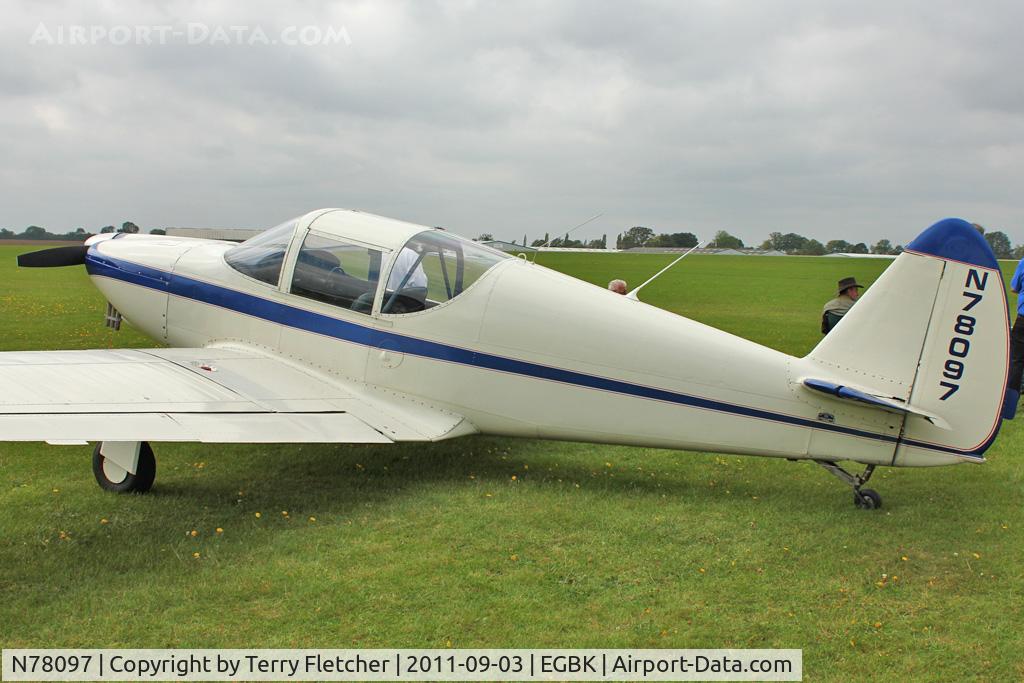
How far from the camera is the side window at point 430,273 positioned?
235 inches

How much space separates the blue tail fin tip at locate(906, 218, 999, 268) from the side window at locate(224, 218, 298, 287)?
455cm

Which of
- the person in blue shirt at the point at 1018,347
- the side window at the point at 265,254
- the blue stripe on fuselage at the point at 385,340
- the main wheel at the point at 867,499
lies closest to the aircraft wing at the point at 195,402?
the blue stripe on fuselage at the point at 385,340

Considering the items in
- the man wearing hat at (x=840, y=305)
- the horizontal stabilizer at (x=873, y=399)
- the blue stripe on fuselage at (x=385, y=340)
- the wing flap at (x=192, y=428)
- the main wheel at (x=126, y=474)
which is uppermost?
the man wearing hat at (x=840, y=305)

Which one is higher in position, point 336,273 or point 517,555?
point 336,273

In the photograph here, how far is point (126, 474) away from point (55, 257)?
394 centimetres

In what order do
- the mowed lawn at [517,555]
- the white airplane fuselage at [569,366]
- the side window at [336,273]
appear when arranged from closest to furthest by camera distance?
the mowed lawn at [517,555] < the white airplane fuselage at [569,366] < the side window at [336,273]

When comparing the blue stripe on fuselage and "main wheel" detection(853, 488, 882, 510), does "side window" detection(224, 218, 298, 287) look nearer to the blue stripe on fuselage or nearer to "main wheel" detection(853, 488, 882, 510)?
the blue stripe on fuselage

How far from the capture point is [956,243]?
5.04 metres

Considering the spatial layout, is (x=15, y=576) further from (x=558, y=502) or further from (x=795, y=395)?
(x=795, y=395)

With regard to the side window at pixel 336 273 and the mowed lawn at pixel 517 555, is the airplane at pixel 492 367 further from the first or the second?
the mowed lawn at pixel 517 555

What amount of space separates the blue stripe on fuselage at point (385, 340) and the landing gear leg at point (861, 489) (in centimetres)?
32

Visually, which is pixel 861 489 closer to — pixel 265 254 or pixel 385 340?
pixel 385 340

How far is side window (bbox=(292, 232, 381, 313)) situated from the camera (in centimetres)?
611

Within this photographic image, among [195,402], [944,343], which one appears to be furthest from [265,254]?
[944,343]
